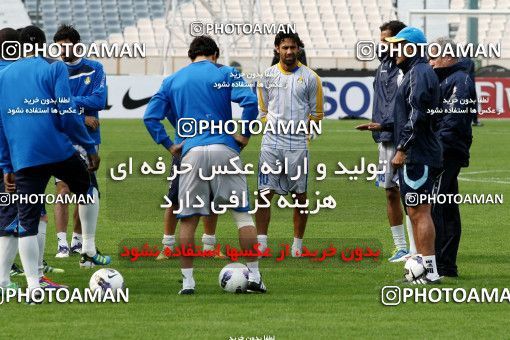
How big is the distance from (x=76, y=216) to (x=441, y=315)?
15.6 feet

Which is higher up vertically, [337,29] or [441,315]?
[337,29]

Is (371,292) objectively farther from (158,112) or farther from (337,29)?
(337,29)

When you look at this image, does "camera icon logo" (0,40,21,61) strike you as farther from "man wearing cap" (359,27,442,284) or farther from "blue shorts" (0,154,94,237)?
"man wearing cap" (359,27,442,284)

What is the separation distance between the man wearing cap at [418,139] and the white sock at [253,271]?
4.20 feet

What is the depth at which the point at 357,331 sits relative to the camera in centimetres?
794

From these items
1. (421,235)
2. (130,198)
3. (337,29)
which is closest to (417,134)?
(421,235)

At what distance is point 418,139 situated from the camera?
384 inches

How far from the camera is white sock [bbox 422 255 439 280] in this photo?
9.88 meters

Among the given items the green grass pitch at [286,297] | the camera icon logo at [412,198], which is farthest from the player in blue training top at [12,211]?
the camera icon logo at [412,198]

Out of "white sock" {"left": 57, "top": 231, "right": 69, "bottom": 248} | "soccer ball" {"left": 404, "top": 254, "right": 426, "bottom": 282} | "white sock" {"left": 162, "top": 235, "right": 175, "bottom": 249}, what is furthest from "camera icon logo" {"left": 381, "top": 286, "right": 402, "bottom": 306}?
"white sock" {"left": 57, "top": 231, "right": 69, "bottom": 248}

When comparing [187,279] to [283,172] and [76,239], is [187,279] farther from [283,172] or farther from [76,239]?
[76,239]

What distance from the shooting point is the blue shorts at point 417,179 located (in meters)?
9.82

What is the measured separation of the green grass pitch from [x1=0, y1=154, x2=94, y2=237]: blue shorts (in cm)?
63

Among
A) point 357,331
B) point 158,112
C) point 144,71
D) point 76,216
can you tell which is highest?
point 144,71
